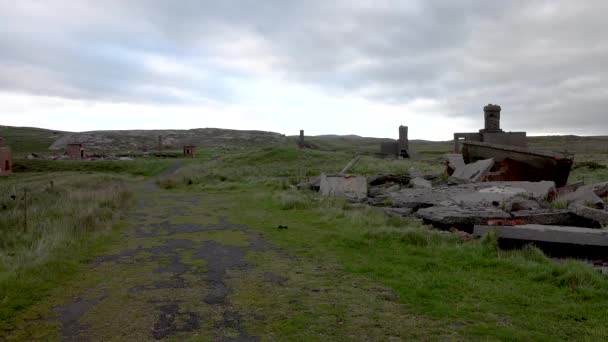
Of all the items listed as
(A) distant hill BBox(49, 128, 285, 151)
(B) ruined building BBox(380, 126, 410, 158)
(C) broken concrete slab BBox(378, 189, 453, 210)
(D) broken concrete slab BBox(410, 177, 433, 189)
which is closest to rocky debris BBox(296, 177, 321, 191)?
(D) broken concrete slab BBox(410, 177, 433, 189)

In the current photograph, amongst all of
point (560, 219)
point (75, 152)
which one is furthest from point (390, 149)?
point (75, 152)

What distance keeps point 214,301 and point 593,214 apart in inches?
268

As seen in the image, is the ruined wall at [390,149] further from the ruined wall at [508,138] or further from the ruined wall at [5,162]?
the ruined wall at [5,162]

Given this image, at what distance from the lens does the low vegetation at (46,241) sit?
575 centimetres

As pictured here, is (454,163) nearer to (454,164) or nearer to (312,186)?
(454,164)

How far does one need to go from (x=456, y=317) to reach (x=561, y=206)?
694cm

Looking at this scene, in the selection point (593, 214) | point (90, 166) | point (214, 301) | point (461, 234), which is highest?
point (593, 214)

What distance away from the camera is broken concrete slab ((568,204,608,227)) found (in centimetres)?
825

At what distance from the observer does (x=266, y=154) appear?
43.0 m

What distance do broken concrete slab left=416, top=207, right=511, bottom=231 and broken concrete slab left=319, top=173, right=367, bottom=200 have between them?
5362 mm

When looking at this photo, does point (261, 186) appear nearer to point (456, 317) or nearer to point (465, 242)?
point (465, 242)

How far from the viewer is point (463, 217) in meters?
9.04

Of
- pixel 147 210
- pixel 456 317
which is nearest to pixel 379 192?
pixel 147 210

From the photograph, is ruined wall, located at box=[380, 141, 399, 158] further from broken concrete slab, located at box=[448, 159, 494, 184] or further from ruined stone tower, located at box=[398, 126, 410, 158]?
broken concrete slab, located at box=[448, 159, 494, 184]
